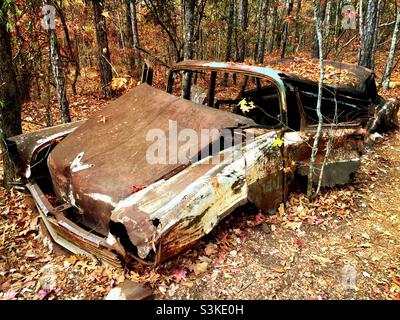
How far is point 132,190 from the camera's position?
2.49 meters

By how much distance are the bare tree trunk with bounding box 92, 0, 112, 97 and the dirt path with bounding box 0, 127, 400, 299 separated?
20.6 feet

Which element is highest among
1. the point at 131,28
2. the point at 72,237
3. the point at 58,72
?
the point at 131,28

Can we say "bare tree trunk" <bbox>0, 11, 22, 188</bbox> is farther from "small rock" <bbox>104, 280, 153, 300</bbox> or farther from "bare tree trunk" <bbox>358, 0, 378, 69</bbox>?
"bare tree trunk" <bbox>358, 0, 378, 69</bbox>

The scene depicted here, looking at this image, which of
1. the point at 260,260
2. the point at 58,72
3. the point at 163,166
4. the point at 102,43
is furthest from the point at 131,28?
the point at 260,260

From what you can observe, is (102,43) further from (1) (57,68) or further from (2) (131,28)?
(1) (57,68)

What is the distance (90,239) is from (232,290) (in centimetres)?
122

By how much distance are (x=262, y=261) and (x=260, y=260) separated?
0.02 metres

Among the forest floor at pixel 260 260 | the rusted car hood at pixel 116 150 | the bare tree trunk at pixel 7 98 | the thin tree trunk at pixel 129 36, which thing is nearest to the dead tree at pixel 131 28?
the thin tree trunk at pixel 129 36

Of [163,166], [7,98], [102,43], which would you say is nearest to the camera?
[163,166]

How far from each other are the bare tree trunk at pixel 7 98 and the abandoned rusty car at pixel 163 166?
0.74 metres

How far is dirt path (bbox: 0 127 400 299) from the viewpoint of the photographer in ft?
8.38

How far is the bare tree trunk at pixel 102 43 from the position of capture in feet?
28.7

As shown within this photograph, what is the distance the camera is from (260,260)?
2.89 m

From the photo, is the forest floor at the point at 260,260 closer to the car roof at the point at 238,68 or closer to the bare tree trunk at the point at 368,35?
the car roof at the point at 238,68
